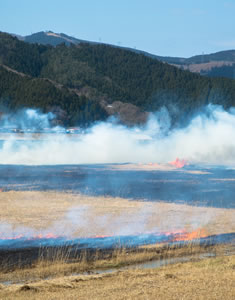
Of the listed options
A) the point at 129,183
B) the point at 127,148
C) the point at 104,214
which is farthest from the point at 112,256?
the point at 127,148

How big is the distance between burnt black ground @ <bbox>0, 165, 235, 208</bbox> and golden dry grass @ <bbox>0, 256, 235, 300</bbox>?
14.6 meters

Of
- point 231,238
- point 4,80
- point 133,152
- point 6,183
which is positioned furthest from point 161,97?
point 231,238

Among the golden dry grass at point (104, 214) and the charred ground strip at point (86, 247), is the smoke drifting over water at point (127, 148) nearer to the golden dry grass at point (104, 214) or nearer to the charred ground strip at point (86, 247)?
the golden dry grass at point (104, 214)

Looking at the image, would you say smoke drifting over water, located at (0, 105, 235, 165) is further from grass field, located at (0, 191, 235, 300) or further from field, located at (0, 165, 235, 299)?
grass field, located at (0, 191, 235, 300)

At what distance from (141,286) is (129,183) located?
84.6ft

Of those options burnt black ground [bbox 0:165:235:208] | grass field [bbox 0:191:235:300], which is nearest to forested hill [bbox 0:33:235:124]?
burnt black ground [bbox 0:165:235:208]

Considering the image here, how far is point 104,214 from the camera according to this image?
2773 cm

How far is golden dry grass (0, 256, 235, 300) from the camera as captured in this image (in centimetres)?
1428

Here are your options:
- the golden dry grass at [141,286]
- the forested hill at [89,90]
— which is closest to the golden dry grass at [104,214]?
the golden dry grass at [141,286]

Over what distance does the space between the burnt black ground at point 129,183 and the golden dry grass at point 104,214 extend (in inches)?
96.8

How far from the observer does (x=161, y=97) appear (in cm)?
19638

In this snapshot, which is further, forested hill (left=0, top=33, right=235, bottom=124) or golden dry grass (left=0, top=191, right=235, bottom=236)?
forested hill (left=0, top=33, right=235, bottom=124)

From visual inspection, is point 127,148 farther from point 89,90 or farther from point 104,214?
point 89,90

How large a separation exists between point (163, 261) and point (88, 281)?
14.2ft
